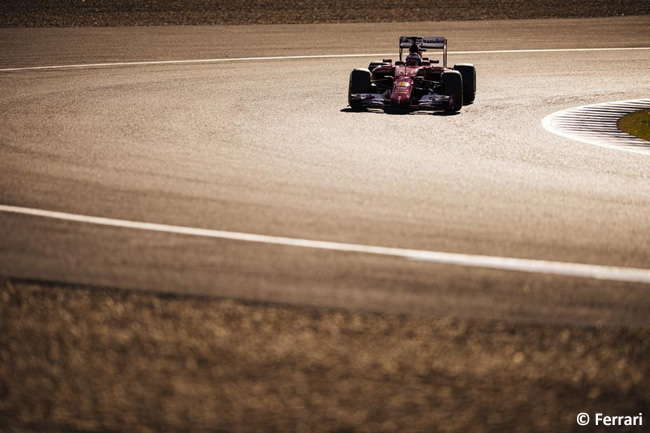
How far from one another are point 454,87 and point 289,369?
351 inches

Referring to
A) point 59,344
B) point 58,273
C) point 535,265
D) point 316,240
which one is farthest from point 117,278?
point 535,265

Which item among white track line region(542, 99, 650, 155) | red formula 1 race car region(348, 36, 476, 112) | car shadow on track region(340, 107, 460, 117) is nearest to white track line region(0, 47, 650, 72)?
red formula 1 race car region(348, 36, 476, 112)

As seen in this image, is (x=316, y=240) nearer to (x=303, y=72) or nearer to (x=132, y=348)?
(x=132, y=348)

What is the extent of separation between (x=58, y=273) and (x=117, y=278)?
0.37m

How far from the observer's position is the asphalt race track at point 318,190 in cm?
555

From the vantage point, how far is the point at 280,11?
26594 millimetres

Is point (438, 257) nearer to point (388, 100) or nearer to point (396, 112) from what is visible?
point (396, 112)

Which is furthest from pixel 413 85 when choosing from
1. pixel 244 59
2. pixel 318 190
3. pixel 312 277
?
pixel 312 277

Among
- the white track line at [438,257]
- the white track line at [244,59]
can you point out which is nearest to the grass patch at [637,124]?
the white track line at [438,257]

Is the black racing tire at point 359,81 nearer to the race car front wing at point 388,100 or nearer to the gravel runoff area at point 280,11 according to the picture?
the race car front wing at point 388,100

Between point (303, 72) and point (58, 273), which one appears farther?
point (303, 72)

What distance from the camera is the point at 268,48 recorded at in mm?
21062

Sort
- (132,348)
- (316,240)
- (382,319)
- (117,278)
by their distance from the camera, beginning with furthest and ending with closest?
(316,240) → (117,278) → (382,319) → (132,348)

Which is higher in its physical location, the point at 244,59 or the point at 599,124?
the point at 599,124
